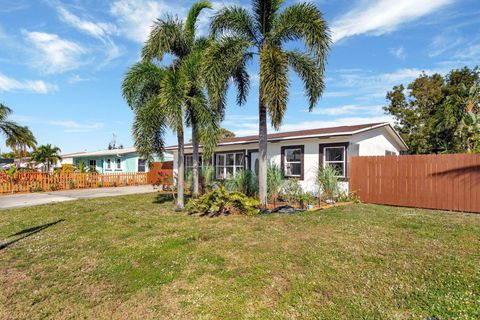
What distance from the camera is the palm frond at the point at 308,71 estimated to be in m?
9.41

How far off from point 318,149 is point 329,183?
185 cm

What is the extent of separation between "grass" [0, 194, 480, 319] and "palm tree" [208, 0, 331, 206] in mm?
3750

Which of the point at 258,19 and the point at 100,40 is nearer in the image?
the point at 258,19

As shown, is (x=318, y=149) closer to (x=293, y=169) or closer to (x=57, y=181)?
(x=293, y=169)

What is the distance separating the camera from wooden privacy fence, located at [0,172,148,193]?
17.2m

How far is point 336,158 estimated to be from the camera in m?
12.2

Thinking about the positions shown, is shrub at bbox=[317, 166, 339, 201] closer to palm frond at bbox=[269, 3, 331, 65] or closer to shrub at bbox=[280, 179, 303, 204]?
shrub at bbox=[280, 179, 303, 204]

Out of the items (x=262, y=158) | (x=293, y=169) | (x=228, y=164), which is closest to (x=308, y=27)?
(x=262, y=158)

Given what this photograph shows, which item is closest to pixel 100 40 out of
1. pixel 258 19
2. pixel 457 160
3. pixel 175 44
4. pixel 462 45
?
pixel 175 44

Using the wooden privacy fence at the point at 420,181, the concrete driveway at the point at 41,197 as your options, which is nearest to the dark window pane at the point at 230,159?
the concrete driveway at the point at 41,197

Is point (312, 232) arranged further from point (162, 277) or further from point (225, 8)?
point (225, 8)

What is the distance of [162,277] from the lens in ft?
14.0

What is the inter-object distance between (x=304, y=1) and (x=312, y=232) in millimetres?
7519

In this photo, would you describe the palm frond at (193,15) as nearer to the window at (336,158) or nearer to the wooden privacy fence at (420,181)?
the window at (336,158)
